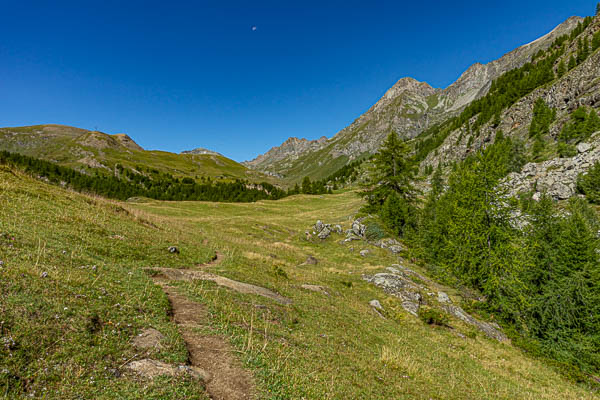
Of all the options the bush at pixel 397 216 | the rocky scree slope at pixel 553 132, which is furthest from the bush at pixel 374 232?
the rocky scree slope at pixel 553 132

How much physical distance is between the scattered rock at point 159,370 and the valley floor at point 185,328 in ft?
0.45

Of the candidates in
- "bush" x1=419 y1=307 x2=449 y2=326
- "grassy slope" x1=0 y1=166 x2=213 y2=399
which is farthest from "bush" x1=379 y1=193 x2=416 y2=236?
"grassy slope" x1=0 y1=166 x2=213 y2=399

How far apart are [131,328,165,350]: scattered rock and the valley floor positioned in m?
0.17

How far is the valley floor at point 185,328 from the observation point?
197 inches

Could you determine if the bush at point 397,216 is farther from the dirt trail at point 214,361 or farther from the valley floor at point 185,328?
the dirt trail at point 214,361

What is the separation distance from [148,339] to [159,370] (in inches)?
54.1

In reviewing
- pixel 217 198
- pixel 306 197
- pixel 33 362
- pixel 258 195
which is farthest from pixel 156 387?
pixel 258 195

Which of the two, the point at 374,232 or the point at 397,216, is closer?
the point at 374,232

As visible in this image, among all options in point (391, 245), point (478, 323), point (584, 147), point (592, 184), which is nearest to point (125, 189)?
point (391, 245)

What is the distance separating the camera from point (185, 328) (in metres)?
7.68

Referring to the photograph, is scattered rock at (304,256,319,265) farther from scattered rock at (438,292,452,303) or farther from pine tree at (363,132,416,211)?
pine tree at (363,132,416,211)

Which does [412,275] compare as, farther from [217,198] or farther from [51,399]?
[217,198]

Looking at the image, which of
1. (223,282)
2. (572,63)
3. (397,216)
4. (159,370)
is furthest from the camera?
(572,63)

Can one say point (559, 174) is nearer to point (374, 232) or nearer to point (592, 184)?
point (592, 184)
